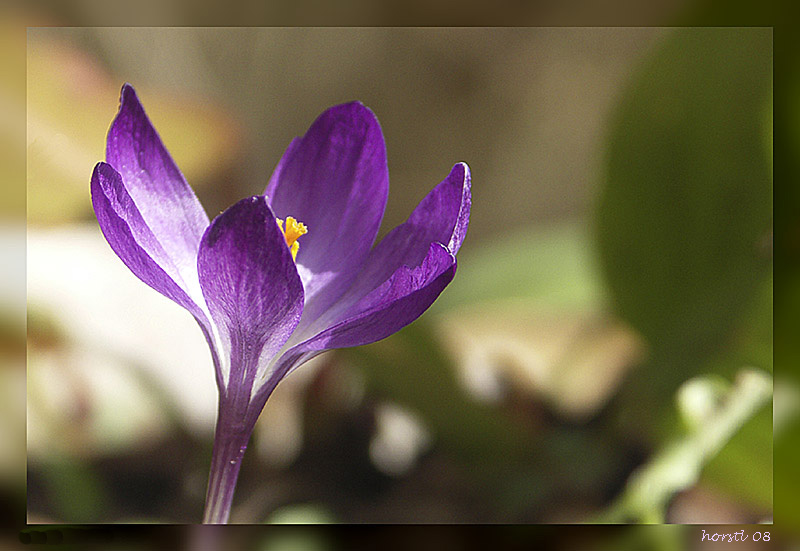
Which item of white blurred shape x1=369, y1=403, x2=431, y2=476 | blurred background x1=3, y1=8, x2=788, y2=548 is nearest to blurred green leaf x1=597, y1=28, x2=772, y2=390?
blurred background x1=3, y1=8, x2=788, y2=548

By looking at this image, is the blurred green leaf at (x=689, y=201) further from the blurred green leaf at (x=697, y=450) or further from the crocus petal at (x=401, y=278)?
the crocus petal at (x=401, y=278)

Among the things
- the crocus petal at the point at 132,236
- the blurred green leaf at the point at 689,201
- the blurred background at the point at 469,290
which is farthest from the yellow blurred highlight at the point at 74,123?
the blurred green leaf at the point at 689,201

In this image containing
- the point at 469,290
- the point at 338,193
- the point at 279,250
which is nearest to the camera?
the point at 279,250

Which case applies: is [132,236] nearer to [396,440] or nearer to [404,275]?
[404,275]

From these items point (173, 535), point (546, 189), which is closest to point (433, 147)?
point (546, 189)

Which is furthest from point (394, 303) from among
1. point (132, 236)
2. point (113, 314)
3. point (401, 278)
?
point (113, 314)

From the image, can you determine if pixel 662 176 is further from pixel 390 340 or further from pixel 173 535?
pixel 173 535

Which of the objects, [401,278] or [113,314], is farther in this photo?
[113,314]

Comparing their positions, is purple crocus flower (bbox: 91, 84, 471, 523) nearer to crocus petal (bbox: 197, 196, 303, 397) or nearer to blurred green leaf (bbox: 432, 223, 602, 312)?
crocus petal (bbox: 197, 196, 303, 397)
